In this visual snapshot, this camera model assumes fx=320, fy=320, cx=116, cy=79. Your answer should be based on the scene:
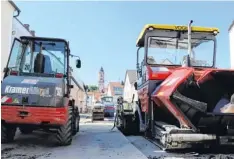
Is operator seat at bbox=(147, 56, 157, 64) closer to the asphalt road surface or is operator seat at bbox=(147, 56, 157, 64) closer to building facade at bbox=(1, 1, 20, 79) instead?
the asphalt road surface

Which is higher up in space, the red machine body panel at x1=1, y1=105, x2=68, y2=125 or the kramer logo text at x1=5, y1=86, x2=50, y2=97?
the kramer logo text at x1=5, y1=86, x2=50, y2=97

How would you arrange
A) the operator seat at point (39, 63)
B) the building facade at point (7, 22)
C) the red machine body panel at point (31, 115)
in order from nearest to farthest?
1. the red machine body panel at point (31, 115)
2. the operator seat at point (39, 63)
3. the building facade at point (7, 22)

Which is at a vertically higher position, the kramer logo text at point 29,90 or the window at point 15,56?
the window at point 15,56

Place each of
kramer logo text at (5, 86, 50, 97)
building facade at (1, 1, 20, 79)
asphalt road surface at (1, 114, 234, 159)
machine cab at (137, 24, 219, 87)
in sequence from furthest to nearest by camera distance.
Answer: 1. building facade at (1, 1, 20, 79)
2. machine cab at (137, 24, 219, 87)
3. kramer logo text at (5, 86, 50, 97)
4. asphalt road surface at (1, 114, 234, 159)

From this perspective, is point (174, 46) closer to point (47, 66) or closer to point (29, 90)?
point (47, 66)

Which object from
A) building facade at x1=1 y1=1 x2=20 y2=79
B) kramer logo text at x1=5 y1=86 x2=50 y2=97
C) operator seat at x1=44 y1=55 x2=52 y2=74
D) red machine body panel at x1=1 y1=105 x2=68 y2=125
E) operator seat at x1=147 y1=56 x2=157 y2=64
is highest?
building facade at x1=1 y1=1 x2=20 y2=79

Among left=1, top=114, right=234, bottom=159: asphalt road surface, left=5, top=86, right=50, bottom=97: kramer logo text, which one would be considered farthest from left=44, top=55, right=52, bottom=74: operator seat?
left=1, top=114, right=234, bottom=159: asphalt road surface

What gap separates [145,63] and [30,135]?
13.7ft

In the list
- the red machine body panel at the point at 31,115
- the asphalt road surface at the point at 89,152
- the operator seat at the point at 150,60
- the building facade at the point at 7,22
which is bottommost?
the asphalt road surface at the point at 89,152

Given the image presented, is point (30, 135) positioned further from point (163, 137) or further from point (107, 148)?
point (163, 137)

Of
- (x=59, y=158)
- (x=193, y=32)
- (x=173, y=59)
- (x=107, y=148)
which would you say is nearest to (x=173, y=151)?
(x=107, y=148)

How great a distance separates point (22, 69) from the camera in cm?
794

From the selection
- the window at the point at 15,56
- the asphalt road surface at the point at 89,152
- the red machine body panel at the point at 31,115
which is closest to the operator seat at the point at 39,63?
the window at the point at 15,56

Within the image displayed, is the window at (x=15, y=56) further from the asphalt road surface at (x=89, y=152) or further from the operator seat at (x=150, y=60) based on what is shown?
the operator seat at (x=150, y=60)
